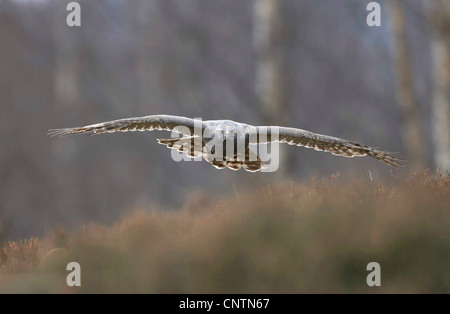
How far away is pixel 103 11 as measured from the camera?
23.4 metres

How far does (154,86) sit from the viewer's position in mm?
20750

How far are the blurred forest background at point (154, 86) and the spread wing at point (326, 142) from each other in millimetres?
9263

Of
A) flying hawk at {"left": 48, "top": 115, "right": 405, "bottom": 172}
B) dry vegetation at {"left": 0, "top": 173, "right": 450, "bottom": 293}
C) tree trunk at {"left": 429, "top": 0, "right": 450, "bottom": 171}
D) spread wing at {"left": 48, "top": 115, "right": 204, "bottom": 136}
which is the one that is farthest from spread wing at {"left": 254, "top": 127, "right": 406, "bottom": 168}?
tree trunk at {"left": 429, "top": 0, "right": 450, "bottom": 171}

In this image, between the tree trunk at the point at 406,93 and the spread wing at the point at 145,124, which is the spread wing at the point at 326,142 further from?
the tree trunk at the point at 406,93

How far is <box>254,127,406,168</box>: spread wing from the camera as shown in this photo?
20.2 feet

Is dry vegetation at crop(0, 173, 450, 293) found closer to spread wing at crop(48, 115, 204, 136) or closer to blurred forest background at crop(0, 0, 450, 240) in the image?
spread wing at crop(48, 115, 204, 136)

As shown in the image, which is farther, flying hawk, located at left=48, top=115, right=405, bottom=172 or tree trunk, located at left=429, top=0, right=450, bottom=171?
tree trunk, located at left=429, top=0, right=450, bottom=171

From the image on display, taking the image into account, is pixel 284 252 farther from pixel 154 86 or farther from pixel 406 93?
pixel 154 86

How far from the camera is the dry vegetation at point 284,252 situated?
3.51 metres

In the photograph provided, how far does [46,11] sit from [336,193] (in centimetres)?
2038

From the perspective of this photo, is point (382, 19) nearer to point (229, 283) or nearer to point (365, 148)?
point (365, 148)

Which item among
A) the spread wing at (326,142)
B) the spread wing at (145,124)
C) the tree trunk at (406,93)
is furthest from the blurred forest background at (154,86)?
the spread wing at (145,124)

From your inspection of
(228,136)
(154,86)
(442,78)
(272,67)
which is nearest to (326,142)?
(228,136)

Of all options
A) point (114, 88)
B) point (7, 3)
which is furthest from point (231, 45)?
point (7, 3)
